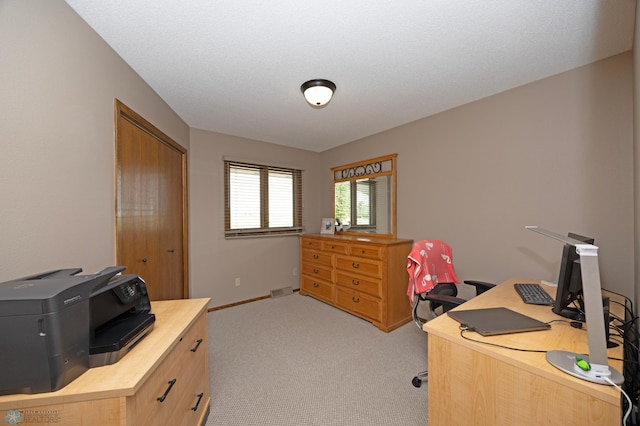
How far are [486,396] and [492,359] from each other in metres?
0.17

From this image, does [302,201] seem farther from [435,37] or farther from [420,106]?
[435,37]

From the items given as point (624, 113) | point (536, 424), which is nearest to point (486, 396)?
point (536, 424)

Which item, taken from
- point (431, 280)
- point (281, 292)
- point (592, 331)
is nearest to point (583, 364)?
point (592, 331)

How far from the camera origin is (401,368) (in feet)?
7.20

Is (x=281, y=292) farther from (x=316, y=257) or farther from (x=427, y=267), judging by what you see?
(x=427, y=267)

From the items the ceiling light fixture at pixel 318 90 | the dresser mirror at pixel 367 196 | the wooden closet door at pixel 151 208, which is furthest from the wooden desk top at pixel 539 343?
the wooden closet door at pixel 151 208

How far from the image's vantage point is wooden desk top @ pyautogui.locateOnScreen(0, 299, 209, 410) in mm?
801

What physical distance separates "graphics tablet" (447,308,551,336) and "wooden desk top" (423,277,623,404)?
2 centimetres

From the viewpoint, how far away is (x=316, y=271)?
3.88 m

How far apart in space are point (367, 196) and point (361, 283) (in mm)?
1277

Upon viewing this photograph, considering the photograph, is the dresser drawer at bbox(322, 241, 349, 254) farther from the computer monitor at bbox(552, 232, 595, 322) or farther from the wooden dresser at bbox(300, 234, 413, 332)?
the computer monitor at bbox(552, 232, 595, 322)

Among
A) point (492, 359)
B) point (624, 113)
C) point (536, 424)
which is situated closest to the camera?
point (536, 424)

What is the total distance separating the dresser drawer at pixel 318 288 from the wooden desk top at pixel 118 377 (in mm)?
2536

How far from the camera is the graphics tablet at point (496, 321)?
3.94 ft
